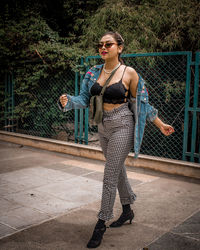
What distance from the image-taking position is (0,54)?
26.5ft

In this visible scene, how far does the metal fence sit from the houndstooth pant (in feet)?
7.99

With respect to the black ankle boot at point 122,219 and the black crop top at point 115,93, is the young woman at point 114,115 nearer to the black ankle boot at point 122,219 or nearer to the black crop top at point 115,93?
the black crop top at point 115,93

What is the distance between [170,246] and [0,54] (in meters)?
6.87

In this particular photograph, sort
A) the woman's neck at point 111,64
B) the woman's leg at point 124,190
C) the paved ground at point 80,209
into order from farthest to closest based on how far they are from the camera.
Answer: the woman's leg at point 124,190
the woman's neck at point 111,64
the paved ground at point 80,209

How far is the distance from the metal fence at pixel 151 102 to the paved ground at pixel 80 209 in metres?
0.86

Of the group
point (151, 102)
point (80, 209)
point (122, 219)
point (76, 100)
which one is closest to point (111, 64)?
point (76, 100)

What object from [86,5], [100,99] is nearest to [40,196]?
[100,99]

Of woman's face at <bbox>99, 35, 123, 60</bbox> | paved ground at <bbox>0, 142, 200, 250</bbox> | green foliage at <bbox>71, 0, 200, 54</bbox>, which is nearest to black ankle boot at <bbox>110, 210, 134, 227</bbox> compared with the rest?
paved ground at <bbox>0, 142, 200, 250</bbox>

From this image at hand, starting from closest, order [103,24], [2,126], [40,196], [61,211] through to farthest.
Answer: [61,211] < [40,196] < [103,24] < [2,126]

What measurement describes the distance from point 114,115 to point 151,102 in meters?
3.19

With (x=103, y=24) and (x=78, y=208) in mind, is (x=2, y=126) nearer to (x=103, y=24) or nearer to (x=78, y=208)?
(x=103, y=24)

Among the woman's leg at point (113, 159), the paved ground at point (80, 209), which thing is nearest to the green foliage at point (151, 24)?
the paved ground at point (80, 209)

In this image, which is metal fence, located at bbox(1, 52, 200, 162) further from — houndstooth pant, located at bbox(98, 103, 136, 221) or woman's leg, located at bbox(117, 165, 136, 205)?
houndstooth pant, located at bbox(98, 103, 136, 221)

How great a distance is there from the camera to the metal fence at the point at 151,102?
5637 mm
